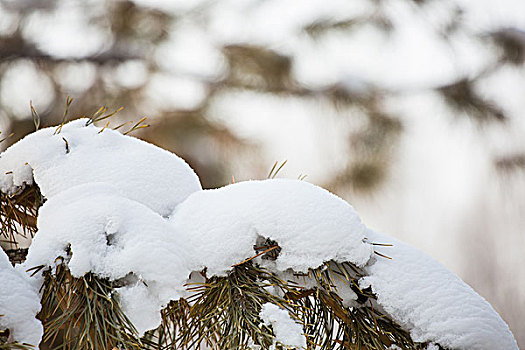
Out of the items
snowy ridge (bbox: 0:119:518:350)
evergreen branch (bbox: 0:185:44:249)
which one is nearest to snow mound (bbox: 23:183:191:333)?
snowy ridge (bbox: 0:119:518:350)

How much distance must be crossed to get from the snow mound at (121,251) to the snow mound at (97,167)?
0.09m

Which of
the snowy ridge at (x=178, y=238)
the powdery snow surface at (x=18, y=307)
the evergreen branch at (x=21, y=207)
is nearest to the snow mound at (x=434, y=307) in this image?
the snowy ridge at (x=178, y=238)

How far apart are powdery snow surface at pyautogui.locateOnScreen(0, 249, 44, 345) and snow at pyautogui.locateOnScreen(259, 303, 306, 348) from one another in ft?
0.71

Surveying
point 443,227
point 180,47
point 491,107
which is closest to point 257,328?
point 491,107

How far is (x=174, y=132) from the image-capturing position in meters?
2.07

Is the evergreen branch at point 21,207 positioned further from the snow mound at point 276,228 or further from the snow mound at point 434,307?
the snow mound at point 434,307

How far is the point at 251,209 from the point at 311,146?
1.79m

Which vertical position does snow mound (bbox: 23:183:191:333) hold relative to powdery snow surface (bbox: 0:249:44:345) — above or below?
above

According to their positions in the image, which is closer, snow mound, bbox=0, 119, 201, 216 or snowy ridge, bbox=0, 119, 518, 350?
snowy ridge, bbox=0, 119, 518, 350

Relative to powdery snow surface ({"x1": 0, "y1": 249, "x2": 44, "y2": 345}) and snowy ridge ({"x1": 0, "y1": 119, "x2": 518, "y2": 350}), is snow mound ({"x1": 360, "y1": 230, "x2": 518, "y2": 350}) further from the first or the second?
powdery snow surface ({"x1": 0, "y1": 249, "x2": 44, "y2": 345})

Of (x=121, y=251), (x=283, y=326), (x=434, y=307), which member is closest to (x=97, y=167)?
(x=121, y=251)

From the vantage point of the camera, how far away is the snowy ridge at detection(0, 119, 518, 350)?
1.57 ft

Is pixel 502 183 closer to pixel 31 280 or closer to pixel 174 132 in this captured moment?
pixel 174 132

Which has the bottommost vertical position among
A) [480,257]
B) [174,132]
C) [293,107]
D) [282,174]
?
[480,257]
